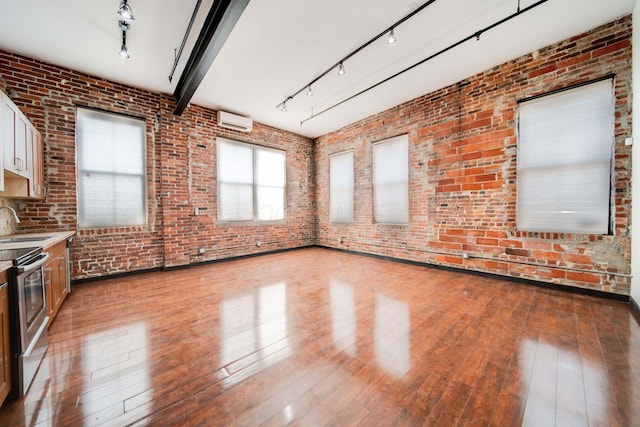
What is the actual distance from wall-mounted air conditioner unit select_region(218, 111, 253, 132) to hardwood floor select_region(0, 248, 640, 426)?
3750 millimetres

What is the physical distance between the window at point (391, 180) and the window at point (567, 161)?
1989 millimetres

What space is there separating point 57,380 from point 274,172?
543 centimetres

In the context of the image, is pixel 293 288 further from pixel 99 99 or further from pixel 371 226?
pixel 99 99

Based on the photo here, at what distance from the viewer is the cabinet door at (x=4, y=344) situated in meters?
1.40

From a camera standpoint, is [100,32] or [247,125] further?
[247,125]

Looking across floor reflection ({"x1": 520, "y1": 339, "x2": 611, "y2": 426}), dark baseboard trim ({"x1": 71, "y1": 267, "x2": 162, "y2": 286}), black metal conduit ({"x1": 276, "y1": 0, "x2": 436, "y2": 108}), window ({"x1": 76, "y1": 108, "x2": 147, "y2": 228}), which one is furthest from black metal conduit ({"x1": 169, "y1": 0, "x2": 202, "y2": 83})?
floor reflection ({"x1": 520, "y1": 339, "x2": 611, "y2": 426})

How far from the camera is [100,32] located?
2986 millimetres

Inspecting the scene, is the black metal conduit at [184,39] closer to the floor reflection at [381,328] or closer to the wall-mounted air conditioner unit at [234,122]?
the wall-mounted air conditioner unit at [234,122]

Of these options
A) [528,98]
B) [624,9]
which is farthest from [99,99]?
[624,9]

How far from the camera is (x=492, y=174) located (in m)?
3.97

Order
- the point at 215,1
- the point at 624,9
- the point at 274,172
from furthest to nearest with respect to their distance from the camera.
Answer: the point at 274,172, the point at 624,9, the point at 215,1

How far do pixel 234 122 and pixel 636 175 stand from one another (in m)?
6.54

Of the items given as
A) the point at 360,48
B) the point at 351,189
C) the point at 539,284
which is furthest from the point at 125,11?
the point at 539,284

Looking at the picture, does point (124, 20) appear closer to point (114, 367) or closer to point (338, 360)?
point (114, 367)
